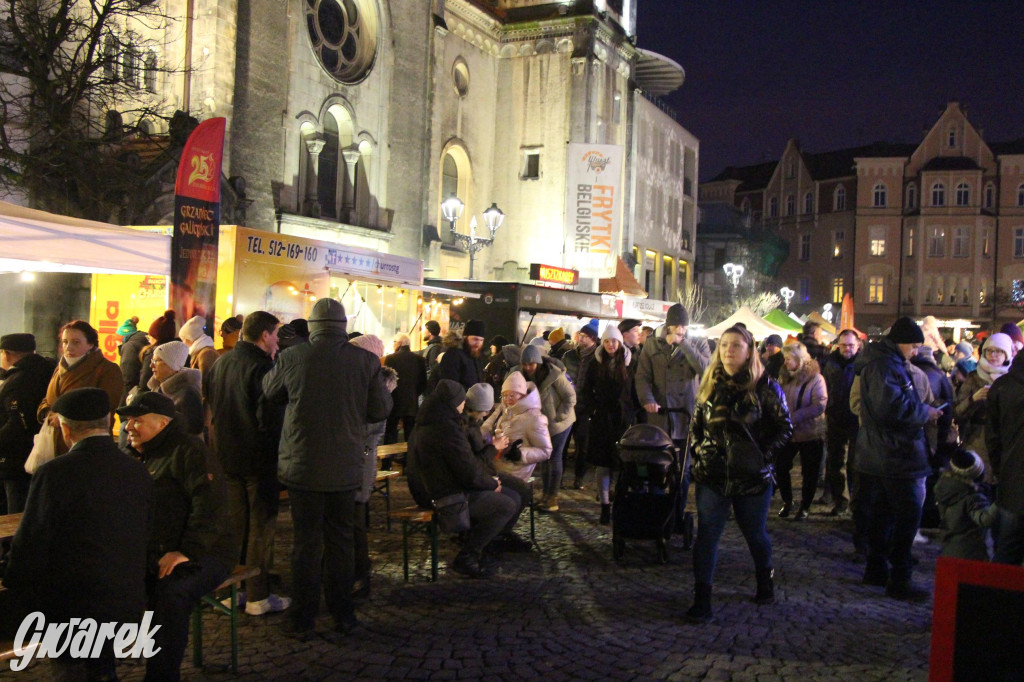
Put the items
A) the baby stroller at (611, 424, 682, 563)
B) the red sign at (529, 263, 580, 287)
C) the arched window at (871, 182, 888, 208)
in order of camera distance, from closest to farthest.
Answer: the baby stroller at (611, 424, 682, 563)
the red sign at (529, 263, 580, 287)
the arched window at (871, 182, 888, 208)

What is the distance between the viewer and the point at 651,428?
24.5 ft

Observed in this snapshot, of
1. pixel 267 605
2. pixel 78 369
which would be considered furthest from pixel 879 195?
pixel 267 605

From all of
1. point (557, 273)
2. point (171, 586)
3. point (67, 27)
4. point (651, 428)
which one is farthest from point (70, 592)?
point (557, 273)

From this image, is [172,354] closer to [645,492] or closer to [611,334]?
[645,492]

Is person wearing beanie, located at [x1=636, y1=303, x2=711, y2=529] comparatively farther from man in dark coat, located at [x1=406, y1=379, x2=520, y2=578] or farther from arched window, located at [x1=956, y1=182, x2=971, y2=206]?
arched window, located at [x1=956, y1=182, x2=971, y2=206]

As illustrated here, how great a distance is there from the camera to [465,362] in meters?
10.4

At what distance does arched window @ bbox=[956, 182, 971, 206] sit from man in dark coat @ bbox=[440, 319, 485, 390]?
57.2 metres

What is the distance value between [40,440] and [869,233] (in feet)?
202

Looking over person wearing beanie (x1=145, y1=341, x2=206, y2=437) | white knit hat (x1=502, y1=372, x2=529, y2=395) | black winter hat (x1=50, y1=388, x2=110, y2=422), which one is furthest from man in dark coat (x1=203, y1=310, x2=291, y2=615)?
white knit hat (x1=502, y1=372, x2=529, y2=395)

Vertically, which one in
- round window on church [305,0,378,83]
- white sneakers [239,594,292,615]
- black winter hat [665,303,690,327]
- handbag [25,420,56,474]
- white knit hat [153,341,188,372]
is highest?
round window on church [305,0,378,83]

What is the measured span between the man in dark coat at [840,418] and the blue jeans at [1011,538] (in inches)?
178

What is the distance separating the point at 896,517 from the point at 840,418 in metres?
3.11

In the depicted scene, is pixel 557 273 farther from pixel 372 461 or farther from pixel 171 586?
pixel 171 586

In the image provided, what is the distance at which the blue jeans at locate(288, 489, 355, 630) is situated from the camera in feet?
17.5
